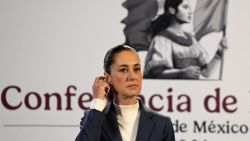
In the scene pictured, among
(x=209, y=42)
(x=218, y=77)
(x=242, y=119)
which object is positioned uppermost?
(x=209, y=42)

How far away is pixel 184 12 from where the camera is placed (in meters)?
2.90

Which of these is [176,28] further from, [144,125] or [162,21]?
[144,125]

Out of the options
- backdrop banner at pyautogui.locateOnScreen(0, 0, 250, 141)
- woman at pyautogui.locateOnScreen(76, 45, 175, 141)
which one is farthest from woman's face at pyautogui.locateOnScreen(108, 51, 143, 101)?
backdrop banner at pyautogui.locateOnScreen(0, 0, 250, 141)

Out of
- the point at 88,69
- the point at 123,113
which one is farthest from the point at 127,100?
the point at 88,69

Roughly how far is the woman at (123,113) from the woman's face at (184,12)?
130cm

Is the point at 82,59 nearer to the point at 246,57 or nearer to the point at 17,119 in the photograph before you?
the point at 17,119

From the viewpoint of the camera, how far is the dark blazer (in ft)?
5.13

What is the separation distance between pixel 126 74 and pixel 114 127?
0.52 ft

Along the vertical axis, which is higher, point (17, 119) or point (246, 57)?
point (246, 57)

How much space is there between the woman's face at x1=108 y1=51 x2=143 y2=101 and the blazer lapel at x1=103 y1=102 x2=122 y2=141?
5cm

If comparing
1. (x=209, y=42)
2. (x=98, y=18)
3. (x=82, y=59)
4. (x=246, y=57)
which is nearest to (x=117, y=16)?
(x=98, y=18)

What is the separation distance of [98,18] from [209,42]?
23.4 inches

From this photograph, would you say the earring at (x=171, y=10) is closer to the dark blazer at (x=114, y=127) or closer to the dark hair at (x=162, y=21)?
the dark hair at (x=162, y=21)

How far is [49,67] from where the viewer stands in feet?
9.65
